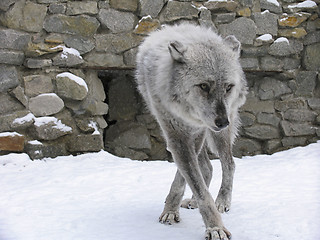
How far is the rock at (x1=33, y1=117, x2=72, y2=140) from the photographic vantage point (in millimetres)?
4504

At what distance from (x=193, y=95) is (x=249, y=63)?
3.28m

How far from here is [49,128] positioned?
4.55m

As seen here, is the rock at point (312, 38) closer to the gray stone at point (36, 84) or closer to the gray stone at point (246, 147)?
the gray stone at point (246, 147)

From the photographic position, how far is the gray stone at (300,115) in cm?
575

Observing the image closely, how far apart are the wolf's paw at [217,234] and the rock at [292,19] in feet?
13.4

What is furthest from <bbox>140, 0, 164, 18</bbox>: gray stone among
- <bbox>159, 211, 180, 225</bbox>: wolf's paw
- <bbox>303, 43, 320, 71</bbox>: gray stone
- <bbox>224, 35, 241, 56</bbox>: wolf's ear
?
<bbox>159, 211, 180, 225</bbox>: wolf's paw

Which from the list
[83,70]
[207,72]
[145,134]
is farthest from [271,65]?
[207,72]

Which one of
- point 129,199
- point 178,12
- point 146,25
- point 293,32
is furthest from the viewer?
point 293,32

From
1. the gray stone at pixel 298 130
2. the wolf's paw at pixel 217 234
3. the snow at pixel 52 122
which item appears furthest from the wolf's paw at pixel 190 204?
the gray stone at pixel 298 130

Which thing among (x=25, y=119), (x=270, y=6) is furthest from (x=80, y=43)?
(x=270, y=6)

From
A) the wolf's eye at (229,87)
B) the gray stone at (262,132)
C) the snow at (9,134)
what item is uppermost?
the wolf's eye at (229,87)

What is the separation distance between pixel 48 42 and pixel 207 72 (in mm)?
2843

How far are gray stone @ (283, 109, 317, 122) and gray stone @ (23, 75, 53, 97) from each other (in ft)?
11.5

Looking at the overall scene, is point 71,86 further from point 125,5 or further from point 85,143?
point 125,5
